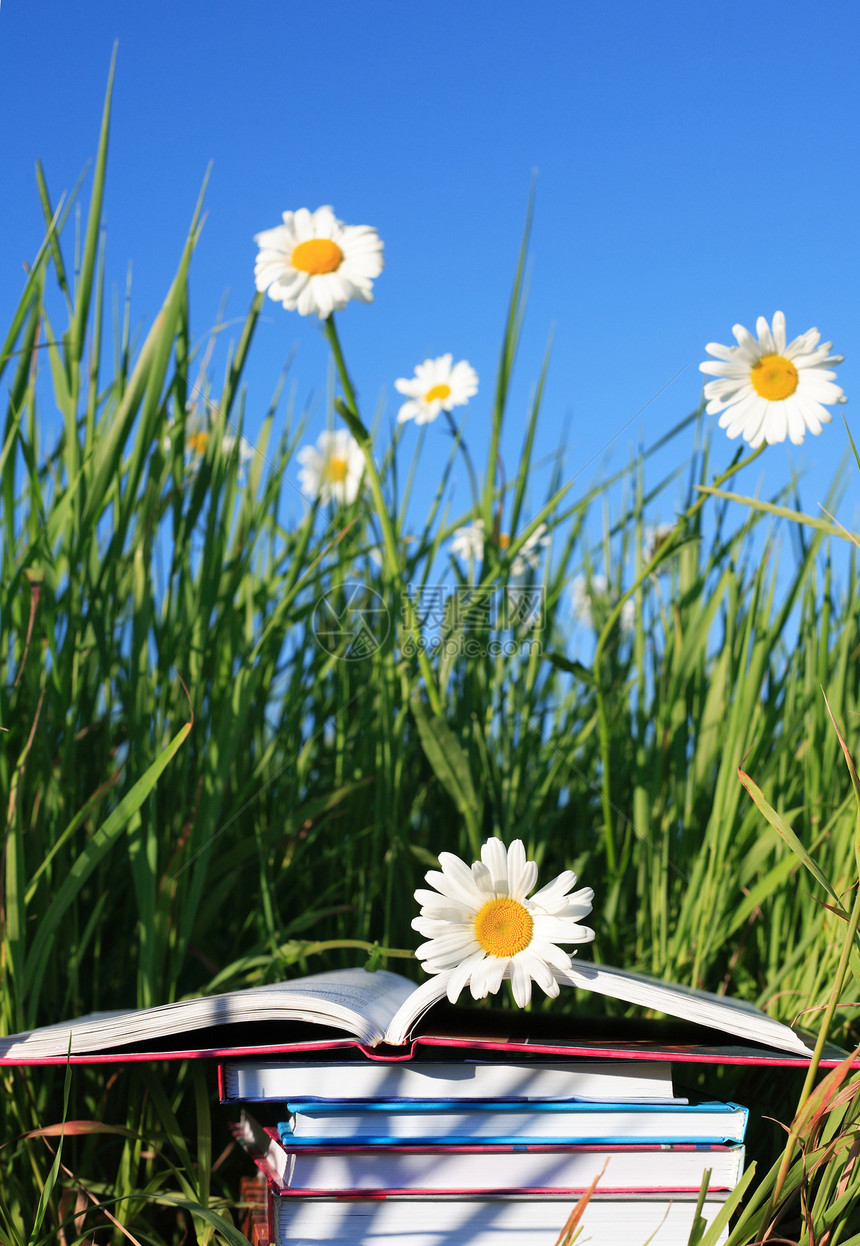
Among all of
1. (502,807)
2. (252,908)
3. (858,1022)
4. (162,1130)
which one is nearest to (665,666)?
(502,807)

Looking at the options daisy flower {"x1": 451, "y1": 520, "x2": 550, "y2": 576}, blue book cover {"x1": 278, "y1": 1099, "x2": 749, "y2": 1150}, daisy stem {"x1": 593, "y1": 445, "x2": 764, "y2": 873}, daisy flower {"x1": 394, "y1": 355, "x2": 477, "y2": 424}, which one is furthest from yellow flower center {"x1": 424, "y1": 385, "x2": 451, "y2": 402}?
blue book cover {"x1": 278, "y1": 1099, "x2": 749, "y2": 1150}

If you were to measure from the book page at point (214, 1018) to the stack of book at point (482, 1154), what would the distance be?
0.04m

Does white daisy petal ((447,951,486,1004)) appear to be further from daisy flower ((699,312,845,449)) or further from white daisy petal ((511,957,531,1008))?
daisy flower ((699,312,845,449))

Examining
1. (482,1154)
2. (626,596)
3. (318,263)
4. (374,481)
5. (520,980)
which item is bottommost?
(482,1154)

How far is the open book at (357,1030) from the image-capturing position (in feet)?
1.63

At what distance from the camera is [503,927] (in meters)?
0.54

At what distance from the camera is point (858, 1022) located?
2.65ft

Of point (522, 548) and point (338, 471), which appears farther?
point (338, 471)

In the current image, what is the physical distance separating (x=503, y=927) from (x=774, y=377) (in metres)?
0.50

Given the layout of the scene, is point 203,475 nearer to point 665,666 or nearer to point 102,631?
point 102,631

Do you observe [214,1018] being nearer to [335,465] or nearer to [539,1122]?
[539,1122]

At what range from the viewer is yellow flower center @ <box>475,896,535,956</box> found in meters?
0.54

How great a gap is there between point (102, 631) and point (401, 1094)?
0.45m

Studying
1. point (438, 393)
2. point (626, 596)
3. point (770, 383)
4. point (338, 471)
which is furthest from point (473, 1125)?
point (338, 471)
